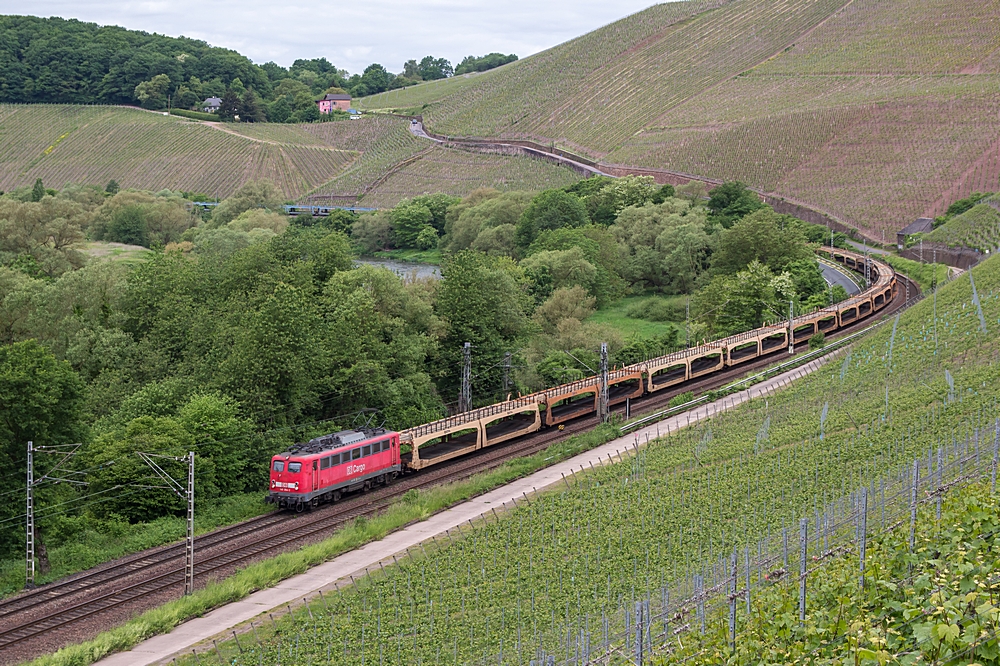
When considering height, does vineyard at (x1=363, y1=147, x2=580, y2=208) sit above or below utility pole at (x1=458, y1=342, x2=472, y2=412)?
above

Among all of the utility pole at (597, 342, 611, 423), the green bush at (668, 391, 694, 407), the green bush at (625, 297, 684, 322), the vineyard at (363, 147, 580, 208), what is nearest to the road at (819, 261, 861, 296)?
the green bush at (625, 297, 684, 322)

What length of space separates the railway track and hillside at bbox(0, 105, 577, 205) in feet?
394

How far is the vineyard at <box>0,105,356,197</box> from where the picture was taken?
577ft

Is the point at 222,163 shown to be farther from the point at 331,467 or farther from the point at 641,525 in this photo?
the point at 641,525

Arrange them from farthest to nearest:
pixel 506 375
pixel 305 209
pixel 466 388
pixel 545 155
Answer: pixel 545 155 → pixel 305 209 → pixel 506 375 → pixel 466 388

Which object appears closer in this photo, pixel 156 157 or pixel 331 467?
pixel 331 467

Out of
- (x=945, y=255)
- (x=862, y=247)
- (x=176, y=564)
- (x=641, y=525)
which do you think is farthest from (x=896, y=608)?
(x=862, y=247)

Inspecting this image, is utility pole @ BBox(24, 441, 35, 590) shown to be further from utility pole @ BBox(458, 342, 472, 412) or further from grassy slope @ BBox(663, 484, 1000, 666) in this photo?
utility pole @ BBox(458, 342, 472, 412)

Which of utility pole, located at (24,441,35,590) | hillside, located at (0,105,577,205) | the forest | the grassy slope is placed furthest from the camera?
hillside, located at (0,105,577,205)

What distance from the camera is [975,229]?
93250 mm

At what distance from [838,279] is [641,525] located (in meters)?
65.8

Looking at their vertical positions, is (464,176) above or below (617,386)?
above

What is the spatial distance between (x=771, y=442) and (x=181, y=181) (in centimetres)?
14964

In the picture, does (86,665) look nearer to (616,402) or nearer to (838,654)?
(838,654)
